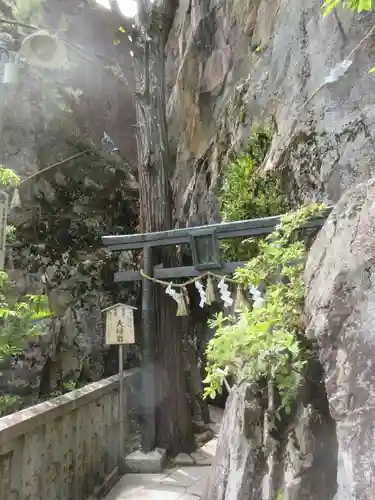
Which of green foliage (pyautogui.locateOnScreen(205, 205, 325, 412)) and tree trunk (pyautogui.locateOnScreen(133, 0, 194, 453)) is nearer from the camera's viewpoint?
green foliage (pyautogui.locateOnScreen(205, 205, 325, 412))

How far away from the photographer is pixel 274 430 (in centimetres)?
293

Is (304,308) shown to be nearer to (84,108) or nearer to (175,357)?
(175,357)

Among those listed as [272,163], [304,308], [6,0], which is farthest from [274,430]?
[6,0]

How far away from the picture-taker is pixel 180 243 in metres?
6.37

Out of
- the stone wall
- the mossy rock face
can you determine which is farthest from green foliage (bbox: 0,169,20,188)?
the mossy rock face

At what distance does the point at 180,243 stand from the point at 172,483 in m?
3.21

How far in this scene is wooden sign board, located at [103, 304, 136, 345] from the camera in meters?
6.50

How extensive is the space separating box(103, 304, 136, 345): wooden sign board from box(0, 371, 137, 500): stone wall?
63 cm

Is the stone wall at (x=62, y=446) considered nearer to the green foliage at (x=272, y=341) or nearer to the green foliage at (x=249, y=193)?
the green foliage at (x=272, y=341)

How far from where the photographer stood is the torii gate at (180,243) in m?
5.69

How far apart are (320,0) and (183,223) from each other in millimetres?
6262

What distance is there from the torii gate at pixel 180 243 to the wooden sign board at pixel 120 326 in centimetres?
48

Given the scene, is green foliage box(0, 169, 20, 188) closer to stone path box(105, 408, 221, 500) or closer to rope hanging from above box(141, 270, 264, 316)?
rope hanging from above box(141, 270, 264, 316)

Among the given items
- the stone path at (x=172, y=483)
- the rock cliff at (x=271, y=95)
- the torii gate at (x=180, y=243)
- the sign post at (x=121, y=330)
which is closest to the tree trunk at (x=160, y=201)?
the torii gate at (x=180, y=243)
